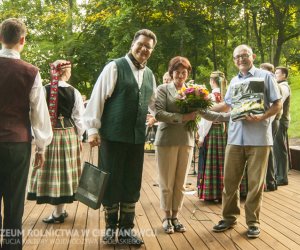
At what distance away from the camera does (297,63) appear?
1170 cm

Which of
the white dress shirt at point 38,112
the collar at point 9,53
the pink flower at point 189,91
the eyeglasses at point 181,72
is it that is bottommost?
the white dress shirt at point 38,112

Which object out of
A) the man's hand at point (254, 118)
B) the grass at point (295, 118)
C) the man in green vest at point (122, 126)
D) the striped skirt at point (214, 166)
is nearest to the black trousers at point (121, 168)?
the man in green vest at point (122, 126)

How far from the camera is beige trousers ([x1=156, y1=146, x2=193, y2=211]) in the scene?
140 inches

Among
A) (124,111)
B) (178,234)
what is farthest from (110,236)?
(124,111)

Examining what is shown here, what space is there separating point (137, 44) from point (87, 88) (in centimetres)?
1327

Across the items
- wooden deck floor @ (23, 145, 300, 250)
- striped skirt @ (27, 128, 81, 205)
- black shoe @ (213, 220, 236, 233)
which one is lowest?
wooden deck floor @ (23, 145, 300, 250)

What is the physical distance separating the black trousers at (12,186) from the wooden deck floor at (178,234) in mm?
681

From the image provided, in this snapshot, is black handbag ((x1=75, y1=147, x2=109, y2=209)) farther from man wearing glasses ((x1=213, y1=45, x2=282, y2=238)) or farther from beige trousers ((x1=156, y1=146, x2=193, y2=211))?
man wearing glasses ((x1=213, y1=45, x2=282, y2=238))

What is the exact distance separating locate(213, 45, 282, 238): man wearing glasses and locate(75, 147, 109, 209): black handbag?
1275mm

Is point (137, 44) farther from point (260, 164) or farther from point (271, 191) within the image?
point (271, 191)

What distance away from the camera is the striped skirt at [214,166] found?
4820 millimetres

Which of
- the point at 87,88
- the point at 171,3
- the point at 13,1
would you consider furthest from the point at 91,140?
the point at 13,1

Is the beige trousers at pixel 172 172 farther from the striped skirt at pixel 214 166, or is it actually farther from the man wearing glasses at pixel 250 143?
the striped skirt at pixel 214 166

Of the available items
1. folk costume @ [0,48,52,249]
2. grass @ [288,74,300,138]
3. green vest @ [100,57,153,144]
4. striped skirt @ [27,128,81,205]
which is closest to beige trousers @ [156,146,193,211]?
green vest @ [100,57,153,144]
